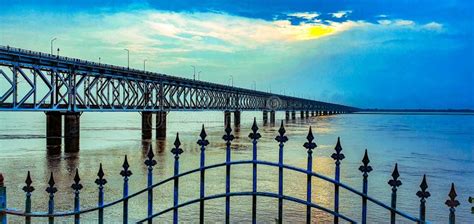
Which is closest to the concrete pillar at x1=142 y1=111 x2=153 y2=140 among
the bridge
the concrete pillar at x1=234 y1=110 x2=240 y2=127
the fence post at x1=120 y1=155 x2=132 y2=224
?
the bridge

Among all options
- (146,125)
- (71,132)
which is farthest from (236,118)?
(71,132)

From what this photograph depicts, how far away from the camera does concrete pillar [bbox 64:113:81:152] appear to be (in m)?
48.8

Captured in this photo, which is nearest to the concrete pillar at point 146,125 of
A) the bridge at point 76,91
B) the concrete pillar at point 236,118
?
the bridge at point 76,91

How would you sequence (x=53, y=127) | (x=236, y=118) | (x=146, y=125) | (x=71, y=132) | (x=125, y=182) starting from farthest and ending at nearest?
(x=236, y=118) < (x=146, y=125) < (x=53, y=127) < (x=71, y=132) < (x=125, y=182)

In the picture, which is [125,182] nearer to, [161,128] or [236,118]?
[161,128]

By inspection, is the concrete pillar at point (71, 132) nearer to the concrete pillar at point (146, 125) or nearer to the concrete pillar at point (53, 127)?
the concrete pillar at point (53, 127)

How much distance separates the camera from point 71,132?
51438 mm

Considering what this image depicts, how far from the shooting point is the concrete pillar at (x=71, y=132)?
48750 mm

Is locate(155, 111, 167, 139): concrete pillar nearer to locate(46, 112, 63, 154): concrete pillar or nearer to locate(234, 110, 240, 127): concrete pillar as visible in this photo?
locate(46, 112, 63, 154): concrete pillar

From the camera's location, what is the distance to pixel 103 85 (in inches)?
2692

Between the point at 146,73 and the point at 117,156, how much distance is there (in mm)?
34788

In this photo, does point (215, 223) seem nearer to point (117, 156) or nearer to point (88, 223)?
point (88, 223)

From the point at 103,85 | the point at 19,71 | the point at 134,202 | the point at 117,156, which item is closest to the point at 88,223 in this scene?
the point at 134,202

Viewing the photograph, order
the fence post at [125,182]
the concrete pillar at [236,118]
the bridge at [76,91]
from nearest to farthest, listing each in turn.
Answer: the fence post at [125,182] < the bridge at [76,91] < the concrete pillar at [236,118]
